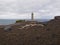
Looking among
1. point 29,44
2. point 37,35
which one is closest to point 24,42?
point 29,44

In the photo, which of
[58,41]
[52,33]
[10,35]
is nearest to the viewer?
[58,41]

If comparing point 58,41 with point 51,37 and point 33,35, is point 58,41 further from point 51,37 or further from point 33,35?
point 33,35

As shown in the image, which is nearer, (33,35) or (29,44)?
(29,44)

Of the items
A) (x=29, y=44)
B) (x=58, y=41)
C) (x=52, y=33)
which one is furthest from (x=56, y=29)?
(x=29, y=44)

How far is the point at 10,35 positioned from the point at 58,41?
4203 millimetres

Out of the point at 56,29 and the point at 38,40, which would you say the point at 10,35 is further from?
the point at 56,29

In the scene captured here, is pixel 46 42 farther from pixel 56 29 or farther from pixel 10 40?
pixel 10 40

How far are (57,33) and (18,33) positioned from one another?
3.44m

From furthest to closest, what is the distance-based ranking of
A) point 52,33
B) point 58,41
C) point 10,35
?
point 10,35 < point 52,33 < point 58,41

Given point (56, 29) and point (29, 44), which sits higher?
point (56, 29)

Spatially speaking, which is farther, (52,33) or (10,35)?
(10,35)

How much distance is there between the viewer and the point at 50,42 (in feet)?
41.4

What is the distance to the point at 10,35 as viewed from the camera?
14617 millimetres

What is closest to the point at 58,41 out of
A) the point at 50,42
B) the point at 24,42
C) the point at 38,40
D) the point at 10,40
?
the point at 50,42
